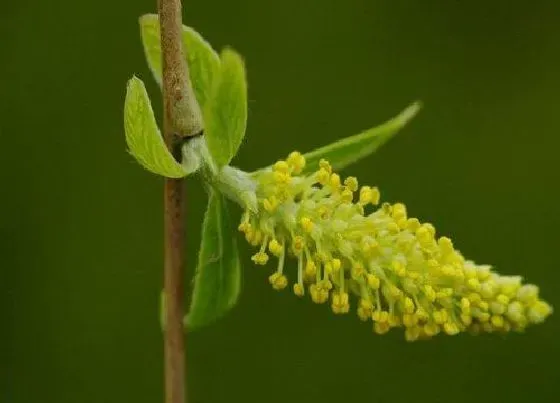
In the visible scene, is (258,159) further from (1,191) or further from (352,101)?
(1,191)

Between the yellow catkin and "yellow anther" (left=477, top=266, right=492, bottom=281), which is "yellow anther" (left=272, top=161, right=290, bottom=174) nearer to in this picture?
the yellow catkin

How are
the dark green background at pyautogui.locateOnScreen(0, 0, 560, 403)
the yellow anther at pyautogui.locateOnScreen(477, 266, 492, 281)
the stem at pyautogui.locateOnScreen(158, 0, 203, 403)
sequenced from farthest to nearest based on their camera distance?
the dark green background at pyautogui.locateOnScreen(0, 0, 560, 403)
the yellow anther at pyautogui.locateOnScreen(477, 266, 492, 281)
the stem at pyautogui.locateOnScreen(158, 0, 203, 403)

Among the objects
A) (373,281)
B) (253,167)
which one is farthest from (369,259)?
(253,167)

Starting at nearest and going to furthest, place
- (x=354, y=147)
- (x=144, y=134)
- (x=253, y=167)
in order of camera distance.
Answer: (x=144, y=134)
(x=354, y=147)
(x=253, y=167)

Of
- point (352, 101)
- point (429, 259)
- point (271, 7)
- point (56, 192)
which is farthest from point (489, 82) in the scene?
point (429, 259)

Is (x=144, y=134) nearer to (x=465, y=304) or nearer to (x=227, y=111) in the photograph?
(x=227, y=111)

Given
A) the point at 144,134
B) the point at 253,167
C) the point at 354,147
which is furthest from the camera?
the point at 253,167

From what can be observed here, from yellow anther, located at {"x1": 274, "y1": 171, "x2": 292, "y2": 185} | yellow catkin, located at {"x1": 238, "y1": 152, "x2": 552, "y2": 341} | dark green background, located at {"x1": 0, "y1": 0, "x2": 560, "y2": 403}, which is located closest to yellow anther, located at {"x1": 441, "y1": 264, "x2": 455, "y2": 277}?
yellow catkin, located at {"x1": 238, "y1": 152, "x2": 552, "y2": 341}
